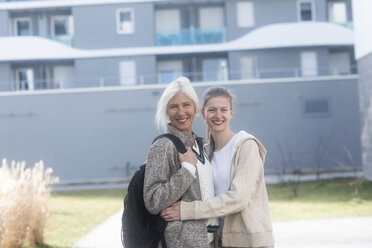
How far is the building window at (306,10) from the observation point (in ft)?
73.8

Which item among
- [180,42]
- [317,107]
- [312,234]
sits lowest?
[312,234]

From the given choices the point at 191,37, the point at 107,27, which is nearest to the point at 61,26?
the point at 107,27

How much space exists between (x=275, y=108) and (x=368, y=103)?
21.0 feet

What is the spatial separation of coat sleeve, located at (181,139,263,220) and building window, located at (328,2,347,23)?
2206 centimetres

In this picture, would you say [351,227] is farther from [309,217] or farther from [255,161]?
[255,161]

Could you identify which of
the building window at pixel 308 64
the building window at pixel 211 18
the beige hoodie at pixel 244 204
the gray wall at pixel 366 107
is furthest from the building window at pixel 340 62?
the beige hoodie at pixel 244 204

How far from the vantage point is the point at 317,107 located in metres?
19.5

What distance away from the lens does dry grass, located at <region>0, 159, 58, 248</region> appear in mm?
5844

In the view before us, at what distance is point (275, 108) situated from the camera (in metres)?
19.6

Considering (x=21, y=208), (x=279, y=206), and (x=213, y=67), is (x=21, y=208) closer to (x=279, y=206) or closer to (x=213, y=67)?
(x=279, y=206)

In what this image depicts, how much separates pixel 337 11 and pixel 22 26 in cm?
1588

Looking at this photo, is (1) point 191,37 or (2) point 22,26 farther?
(2) point 22,26

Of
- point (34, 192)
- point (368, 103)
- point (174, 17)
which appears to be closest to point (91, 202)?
point (34, 192)

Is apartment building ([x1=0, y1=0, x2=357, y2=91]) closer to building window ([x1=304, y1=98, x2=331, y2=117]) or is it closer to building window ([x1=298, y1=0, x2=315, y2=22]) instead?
building window ([x1=298, y1=0, x2=315, y2=22])
